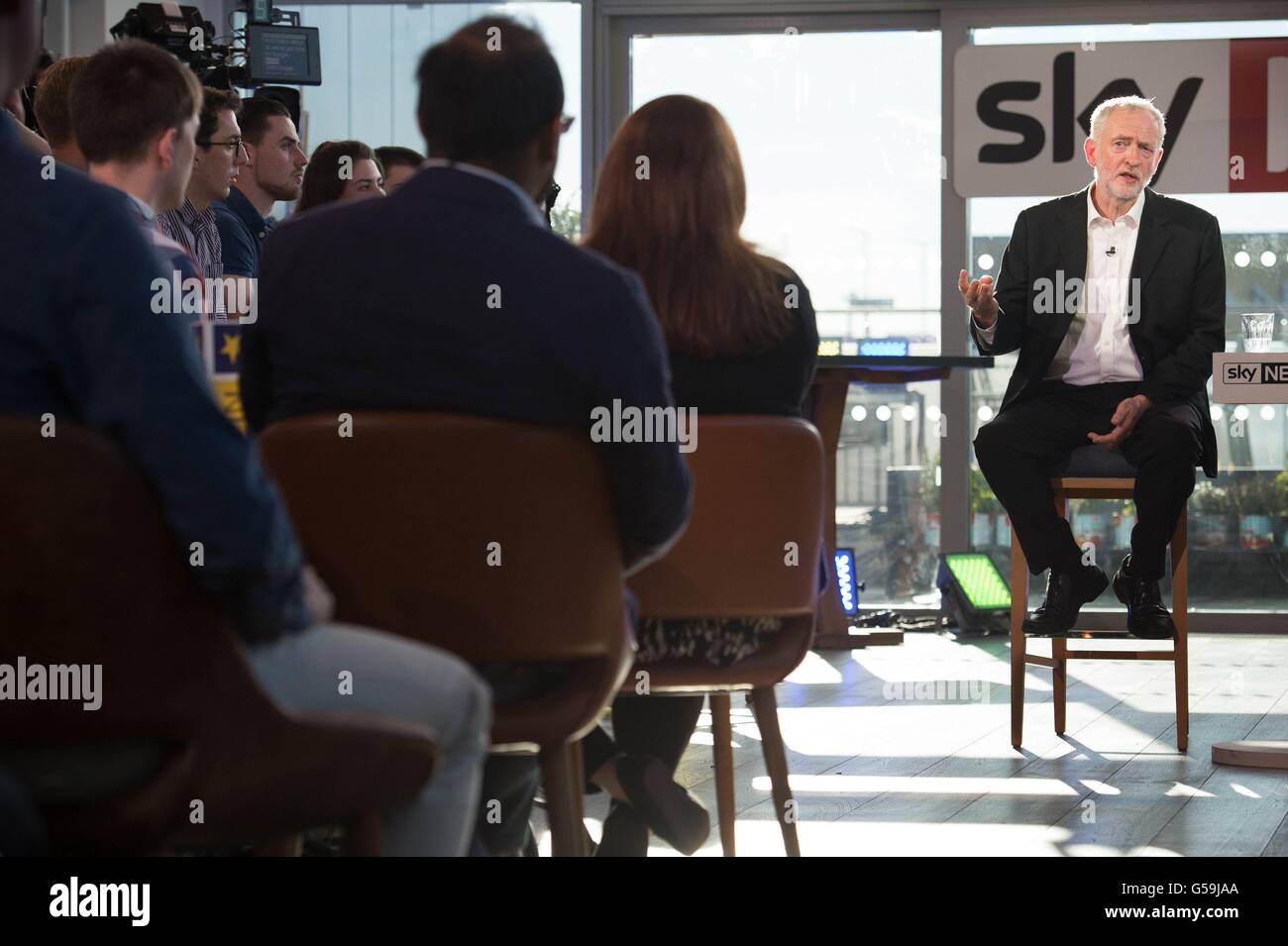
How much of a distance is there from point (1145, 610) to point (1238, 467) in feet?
9.97

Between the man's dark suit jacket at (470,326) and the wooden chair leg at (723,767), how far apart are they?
0.72 m

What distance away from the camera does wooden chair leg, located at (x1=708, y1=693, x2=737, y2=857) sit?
90.4 inches

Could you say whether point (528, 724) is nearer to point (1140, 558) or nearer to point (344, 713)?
point (344, 713)

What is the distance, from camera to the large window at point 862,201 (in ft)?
21.7

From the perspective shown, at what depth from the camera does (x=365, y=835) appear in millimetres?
1395

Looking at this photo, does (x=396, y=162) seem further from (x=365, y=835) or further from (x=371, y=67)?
(x=365, y=835)

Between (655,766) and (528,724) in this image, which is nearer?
(528,724)

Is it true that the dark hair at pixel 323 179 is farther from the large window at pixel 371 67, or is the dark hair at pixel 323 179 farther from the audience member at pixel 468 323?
the large window at pixel 371 67

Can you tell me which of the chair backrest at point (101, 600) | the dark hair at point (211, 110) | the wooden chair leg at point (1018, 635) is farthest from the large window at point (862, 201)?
the chair backrest at point (101, 600)

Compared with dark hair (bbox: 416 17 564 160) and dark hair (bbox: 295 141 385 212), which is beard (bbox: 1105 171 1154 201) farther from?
dark hair (bbox: 416 17 564 160)

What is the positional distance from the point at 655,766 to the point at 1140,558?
2039mm

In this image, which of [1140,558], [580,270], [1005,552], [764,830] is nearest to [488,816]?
[580,270]

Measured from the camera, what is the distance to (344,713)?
134 cm

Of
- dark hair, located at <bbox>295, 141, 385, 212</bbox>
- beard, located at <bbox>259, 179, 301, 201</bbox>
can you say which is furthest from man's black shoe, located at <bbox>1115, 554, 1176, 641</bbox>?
beard, located at <bbox>259, 179, 301, 201</bbox>
